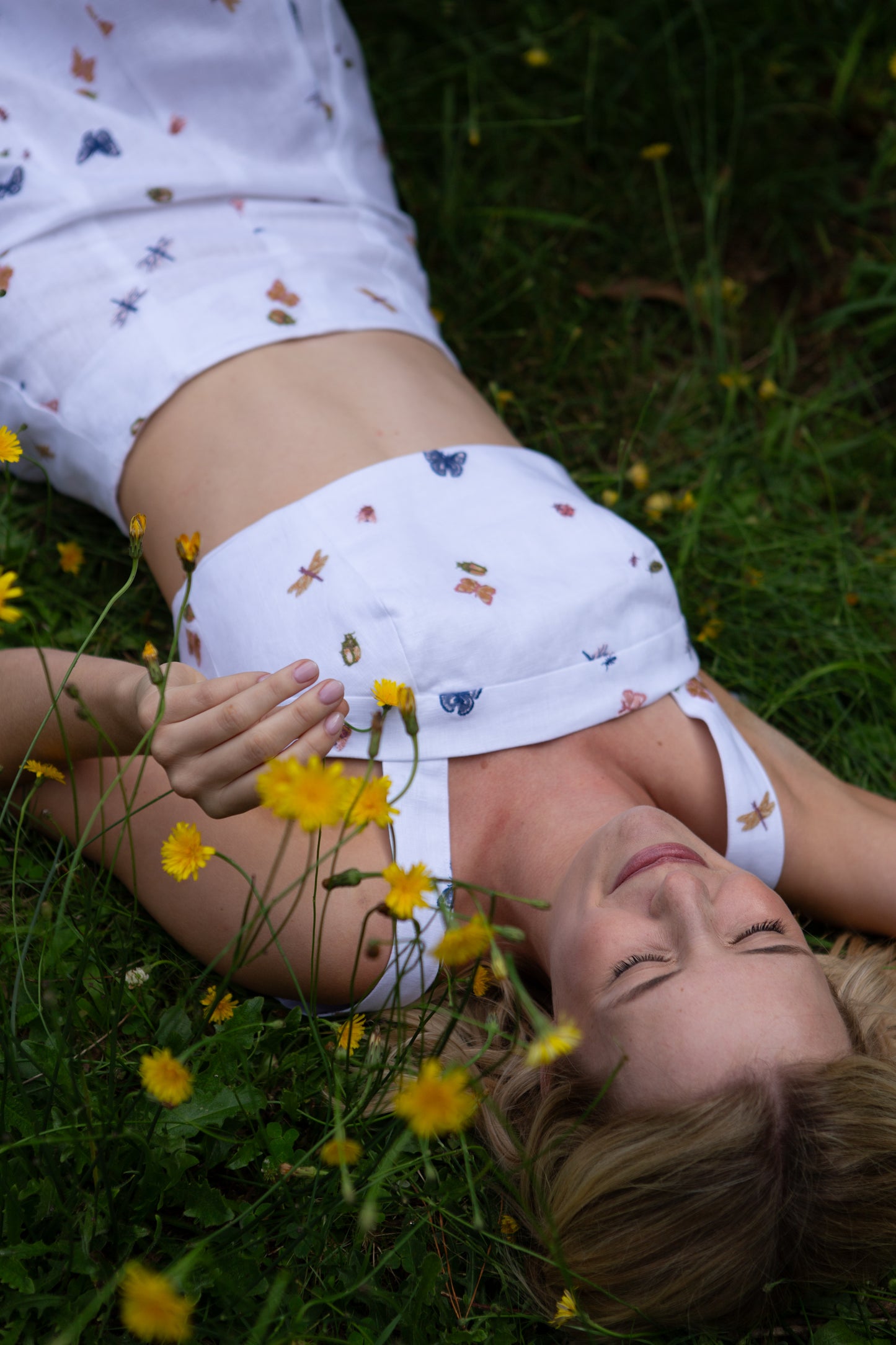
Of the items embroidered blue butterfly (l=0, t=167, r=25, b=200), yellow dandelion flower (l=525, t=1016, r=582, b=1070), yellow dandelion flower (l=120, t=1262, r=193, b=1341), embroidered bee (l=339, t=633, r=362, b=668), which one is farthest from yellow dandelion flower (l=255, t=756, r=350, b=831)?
embroidered blue butterfly (l=0, t=167, r=25, b=200)

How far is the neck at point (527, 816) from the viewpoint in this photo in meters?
1.61

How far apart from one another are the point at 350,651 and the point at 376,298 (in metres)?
0.88

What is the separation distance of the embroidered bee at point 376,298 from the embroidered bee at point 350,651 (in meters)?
0.84

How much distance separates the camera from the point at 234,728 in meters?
1.25

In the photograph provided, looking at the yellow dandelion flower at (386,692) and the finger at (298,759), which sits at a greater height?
the yellow dandelion flower at (386,692)

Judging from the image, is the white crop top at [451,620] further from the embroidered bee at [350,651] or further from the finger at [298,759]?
the finger at [298,759]

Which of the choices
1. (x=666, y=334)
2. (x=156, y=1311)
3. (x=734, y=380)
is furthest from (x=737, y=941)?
(x=666, y=334)

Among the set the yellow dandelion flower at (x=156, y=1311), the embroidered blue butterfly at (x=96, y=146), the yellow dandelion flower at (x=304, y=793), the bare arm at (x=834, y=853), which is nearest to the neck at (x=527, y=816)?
the bare arm at (x=834, y=853)

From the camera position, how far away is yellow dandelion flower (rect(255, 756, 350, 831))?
956 millimetres

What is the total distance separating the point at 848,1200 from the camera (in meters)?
1.41

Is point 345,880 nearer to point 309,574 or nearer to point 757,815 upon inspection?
point 309,574

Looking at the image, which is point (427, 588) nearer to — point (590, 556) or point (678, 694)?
point (590, 556)

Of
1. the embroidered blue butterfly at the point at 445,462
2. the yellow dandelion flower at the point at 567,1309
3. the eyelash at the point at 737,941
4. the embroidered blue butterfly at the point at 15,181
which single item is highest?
the embroidered blue butterfly at the point at 15,181

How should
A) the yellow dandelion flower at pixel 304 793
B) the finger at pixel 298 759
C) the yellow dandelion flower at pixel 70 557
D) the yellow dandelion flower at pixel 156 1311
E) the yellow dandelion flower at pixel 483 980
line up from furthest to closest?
the yellow dandelion flower at pixel 70 557, the yellow dandelion flower at pixel 483 980, the finger at pixel 298 759, the yellow dandelion flower at pixel 304 793, the yellow dandelion flower at pixel 156 1311
